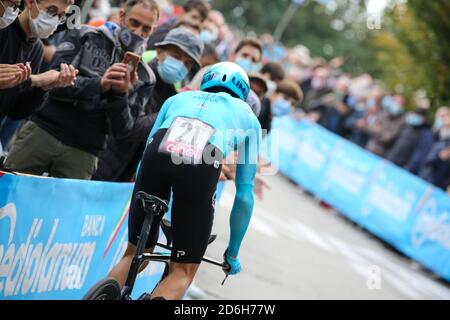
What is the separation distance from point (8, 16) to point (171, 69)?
7.29ft

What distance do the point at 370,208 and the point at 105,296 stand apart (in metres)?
13.2

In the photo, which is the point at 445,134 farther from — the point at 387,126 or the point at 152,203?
the point at 152,203

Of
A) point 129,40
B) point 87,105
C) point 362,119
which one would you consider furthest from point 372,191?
point 87,105

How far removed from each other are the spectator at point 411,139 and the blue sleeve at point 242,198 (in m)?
13.4

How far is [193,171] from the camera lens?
4996 mm

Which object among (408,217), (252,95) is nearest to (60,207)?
→ (252,95)

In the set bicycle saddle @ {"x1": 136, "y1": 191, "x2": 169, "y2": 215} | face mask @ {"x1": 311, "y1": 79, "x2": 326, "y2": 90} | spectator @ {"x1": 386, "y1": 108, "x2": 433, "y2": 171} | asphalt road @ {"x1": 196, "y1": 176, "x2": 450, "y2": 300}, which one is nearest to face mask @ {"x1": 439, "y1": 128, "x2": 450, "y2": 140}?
spectator @ {"x1": 386, "y1": 108, "x2": 433, "y2": 171}

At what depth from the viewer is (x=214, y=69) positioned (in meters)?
5.43

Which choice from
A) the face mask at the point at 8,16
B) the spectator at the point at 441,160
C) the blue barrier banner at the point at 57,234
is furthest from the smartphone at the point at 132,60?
the spectator at the point at 441,160

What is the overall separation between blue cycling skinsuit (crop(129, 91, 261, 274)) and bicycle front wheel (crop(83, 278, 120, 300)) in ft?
1.61

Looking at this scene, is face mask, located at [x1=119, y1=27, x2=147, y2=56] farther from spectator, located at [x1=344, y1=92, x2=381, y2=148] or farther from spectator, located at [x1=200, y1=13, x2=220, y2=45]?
spectator, located at [x1=344, y1=92, x2=381, y2=148]

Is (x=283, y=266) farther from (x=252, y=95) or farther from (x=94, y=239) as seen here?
→ (x=94, y=239)

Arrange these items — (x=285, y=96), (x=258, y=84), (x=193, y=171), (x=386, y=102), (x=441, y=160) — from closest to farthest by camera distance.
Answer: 1. (x=193, y=171)
2. (x=258, y=84)
3. (x=285, y=96)
4. (x=441, y=160)
5. (x=386, y=102)

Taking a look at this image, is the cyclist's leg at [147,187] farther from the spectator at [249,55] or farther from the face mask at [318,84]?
the face mask at [318,84]
